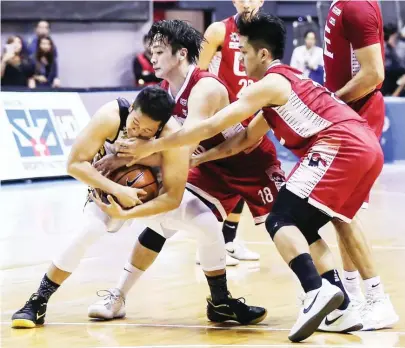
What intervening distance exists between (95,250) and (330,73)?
2.82 metres

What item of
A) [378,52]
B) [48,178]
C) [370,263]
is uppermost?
[378,52]

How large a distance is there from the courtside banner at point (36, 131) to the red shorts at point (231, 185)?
6.25m

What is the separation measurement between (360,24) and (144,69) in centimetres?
1064

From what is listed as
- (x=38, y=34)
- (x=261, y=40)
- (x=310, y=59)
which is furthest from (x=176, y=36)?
(x=310, y=59)

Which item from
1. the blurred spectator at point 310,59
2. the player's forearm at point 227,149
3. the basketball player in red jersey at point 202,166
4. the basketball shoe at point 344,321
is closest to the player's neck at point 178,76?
the basketball player in red jersey at point 202,166

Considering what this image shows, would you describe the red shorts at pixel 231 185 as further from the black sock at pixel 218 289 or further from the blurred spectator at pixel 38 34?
the blurred spectator at pixel 38 34

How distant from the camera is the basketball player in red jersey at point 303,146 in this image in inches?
210

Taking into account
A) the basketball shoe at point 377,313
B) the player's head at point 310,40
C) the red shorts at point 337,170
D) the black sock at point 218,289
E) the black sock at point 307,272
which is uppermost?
the red shorts at point 337,170

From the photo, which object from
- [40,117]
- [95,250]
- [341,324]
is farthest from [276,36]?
[40,117]

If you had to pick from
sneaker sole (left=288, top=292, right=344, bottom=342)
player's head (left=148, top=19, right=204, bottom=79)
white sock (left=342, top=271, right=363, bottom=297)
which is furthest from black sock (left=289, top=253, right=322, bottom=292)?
player's head (left=148, top=19, right=204, bottom=79)

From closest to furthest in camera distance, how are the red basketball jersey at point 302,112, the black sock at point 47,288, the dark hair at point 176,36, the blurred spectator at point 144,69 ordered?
the red basketball jersey at point 302,112, the black sock at point 47,288, the dark hair at point 176,36, the blurred spectator at point 144,69

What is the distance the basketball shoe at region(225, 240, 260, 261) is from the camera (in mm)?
7852

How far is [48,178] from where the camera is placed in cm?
1262

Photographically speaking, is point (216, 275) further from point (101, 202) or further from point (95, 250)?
point (95, 250)
